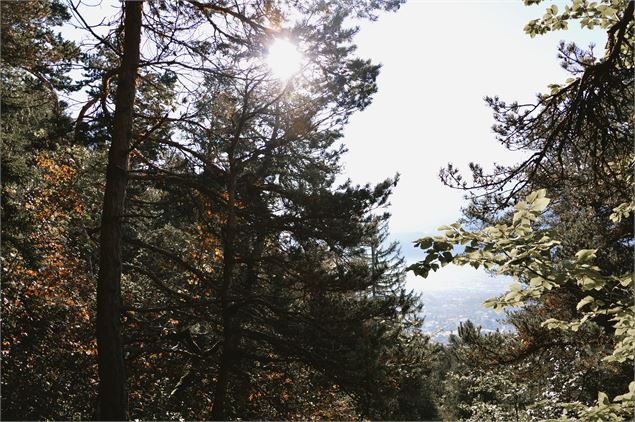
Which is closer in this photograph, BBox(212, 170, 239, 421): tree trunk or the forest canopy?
the forest canopy

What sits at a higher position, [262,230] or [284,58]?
[284,58]

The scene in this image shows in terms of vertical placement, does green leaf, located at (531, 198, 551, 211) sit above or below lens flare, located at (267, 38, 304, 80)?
below

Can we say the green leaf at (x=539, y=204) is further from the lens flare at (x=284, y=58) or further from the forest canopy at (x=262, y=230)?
the lens flare at (x=284, y=58)

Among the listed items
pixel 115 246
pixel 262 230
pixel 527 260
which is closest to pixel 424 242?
pixel 527 260

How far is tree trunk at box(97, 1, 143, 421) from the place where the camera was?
4.89 metres

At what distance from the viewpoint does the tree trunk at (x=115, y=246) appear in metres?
4.89

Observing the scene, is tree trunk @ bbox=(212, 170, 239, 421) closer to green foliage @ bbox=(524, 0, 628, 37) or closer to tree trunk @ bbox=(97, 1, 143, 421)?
tree trunk @ bbox=(97, 1, 143, 421)

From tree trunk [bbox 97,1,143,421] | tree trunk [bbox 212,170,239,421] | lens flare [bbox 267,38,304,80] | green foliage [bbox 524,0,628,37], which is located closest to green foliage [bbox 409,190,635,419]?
green foliage [bbox 524,0,628,37]

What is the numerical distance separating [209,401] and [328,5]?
369 inches

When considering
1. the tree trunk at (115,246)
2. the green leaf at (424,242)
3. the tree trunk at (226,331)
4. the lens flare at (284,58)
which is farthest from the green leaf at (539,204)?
the tree trunk at (226,331)

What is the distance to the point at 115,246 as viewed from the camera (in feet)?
17.6

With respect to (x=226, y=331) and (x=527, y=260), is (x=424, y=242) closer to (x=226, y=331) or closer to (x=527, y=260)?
(x=527, y=260)

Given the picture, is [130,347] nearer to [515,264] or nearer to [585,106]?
[515,264]

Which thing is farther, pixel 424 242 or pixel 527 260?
pixel 424 242
